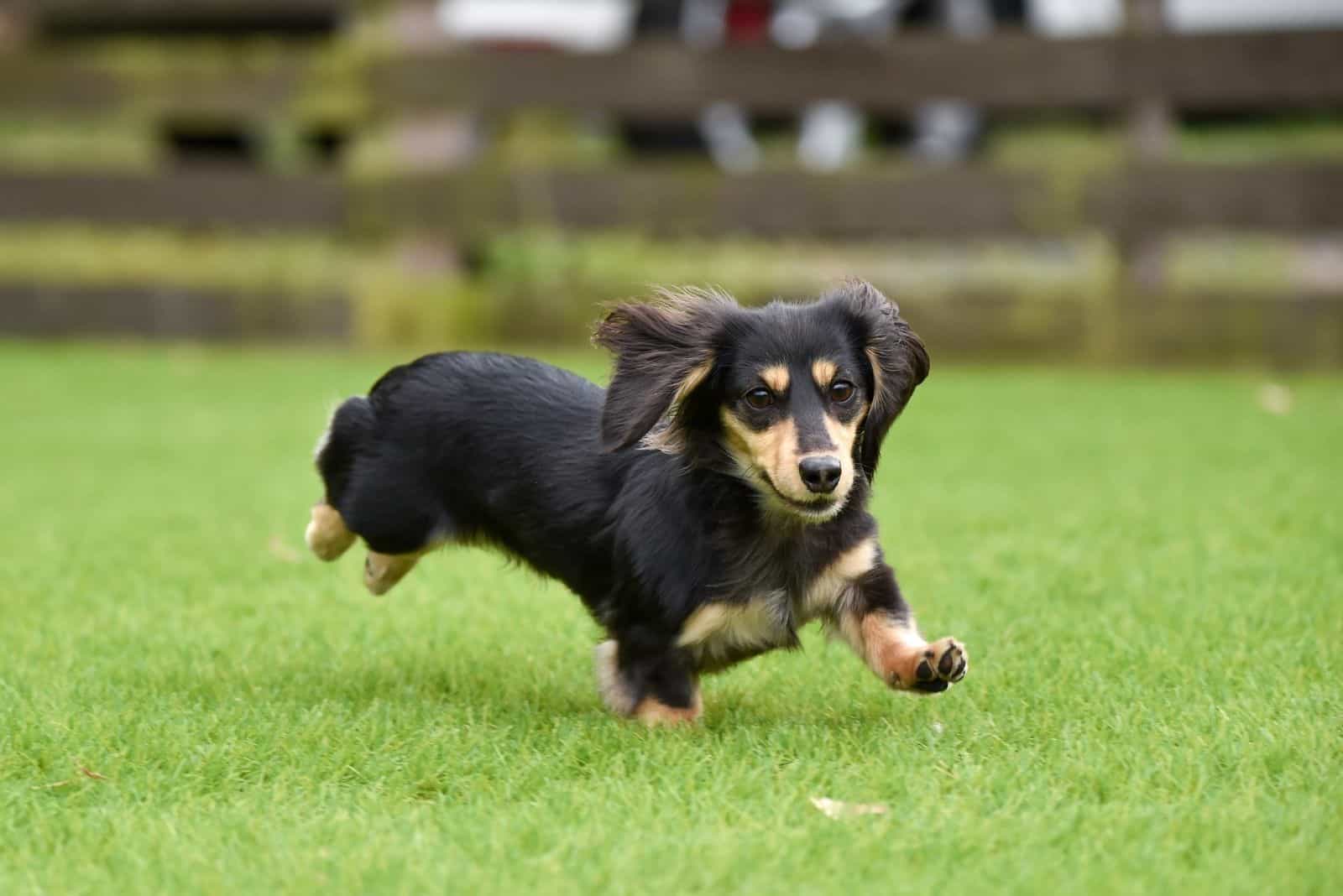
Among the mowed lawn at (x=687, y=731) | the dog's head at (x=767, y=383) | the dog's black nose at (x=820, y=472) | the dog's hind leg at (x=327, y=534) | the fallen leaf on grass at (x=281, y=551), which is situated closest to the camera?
the mowed lawn at (x=687, y=731)

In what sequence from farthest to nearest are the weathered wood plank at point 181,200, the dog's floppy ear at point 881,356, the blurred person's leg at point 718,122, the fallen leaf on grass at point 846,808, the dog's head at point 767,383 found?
1. the blurred person's leg at point 718,122
2. the weathered wood plank at point 181,200
3. the dog's floppy ear at point 881,356
4. the dog's head at point 767,383
5. the fallen leaf on grass at point 846,808

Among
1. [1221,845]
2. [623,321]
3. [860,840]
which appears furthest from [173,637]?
[1221,845]

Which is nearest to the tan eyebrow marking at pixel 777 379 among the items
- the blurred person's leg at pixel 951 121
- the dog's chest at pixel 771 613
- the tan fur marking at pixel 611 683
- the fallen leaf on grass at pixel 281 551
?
the dog's chest at pixel 771 613

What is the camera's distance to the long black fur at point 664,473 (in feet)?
8.87

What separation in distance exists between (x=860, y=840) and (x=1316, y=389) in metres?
5.33

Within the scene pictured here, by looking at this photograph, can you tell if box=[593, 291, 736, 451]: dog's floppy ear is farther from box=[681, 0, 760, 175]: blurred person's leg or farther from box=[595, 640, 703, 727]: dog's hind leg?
box=[681, 0, 760, 175]: blurred person's leg

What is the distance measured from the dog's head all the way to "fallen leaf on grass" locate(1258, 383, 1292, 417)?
12.4 feet

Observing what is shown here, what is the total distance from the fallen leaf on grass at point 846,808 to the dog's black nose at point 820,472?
51 cm

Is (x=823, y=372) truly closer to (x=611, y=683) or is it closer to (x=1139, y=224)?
(x=611, y=683)

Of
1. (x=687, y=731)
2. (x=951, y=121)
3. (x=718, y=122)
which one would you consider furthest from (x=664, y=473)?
(x=951, y=121)

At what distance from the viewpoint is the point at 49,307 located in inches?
340

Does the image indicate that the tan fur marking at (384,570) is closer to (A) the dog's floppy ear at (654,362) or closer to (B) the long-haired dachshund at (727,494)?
(B) the long-haired dachshund at (727,494)

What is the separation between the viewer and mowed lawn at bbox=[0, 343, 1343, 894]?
2037 millimetres

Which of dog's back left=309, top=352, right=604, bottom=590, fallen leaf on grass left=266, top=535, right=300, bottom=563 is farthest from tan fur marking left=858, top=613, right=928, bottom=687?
fallen leaf on grass left=266, top=535, right=300, bottom=563
